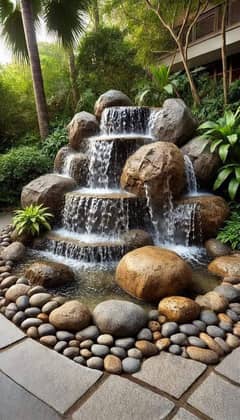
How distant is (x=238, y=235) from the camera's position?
319 centimetres

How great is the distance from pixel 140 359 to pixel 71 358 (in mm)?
421

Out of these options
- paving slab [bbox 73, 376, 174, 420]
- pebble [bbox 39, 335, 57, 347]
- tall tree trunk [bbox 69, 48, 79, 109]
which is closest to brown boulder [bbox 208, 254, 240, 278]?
paving slab [bbox 73, 376, 174, 420]

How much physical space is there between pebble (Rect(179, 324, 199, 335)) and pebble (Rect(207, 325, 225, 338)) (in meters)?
0.09

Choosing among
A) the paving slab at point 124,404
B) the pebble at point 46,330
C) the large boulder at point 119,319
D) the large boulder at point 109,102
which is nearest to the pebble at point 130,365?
the paving slab at point 124,404

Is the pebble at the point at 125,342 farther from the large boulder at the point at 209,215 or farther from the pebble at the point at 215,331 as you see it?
the large boulder at the point at 209,215

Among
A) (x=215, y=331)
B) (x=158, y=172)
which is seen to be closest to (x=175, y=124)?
(x=158, y=172)

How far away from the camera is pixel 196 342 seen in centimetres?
177

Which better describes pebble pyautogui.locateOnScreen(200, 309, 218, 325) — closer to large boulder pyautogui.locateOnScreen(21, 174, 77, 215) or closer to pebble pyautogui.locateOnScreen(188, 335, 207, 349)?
pebble pyautogui.locateOnScreen(188, 335, 207, 349)

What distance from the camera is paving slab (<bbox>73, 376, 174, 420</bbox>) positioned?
1284 millimetres

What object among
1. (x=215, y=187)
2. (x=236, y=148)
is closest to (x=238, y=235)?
(x=215, y=187)

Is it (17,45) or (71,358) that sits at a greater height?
(17,45)

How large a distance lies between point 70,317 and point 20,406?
65 cm

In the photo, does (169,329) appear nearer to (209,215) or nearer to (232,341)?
(232,341)

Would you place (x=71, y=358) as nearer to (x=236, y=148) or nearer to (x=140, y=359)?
(x=140, y=359)
